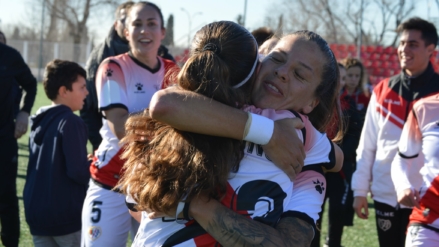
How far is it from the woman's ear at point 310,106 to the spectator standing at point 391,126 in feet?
8.55

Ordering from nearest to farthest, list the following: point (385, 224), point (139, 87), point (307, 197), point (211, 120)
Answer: point (211, 120)
point (307, 197)
point (139, 87)
point (385, 224)

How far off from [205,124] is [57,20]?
55.4 meters

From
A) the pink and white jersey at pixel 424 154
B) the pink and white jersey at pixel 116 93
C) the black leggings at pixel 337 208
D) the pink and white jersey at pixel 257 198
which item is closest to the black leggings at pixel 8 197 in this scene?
the pink and white jersey at pixel 116 93

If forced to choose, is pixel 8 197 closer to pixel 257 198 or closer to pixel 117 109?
pixel 117 109

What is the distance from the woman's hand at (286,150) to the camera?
6.25ft

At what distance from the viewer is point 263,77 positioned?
6.89 ft

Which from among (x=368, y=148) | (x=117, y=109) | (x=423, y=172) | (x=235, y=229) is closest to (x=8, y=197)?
(x=117, y=109)

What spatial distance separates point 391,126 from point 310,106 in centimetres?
267

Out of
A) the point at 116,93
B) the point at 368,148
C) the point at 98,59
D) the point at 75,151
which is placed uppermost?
the point at 98,59

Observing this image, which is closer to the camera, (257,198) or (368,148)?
(257,198)

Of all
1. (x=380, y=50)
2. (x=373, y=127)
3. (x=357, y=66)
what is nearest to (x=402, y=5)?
(x=380, y=50)

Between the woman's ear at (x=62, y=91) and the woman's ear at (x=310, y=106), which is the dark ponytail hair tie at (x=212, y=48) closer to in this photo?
the woman's ear at (x=310, y=106)

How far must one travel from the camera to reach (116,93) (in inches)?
150

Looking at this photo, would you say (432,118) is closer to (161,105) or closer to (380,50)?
(161,105)
